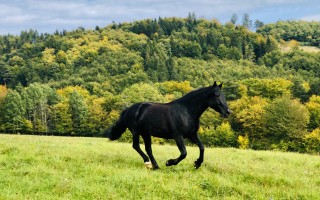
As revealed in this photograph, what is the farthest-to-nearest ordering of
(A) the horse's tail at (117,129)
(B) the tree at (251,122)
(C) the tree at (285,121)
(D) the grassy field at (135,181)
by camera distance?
(B) the tree at (251,122)
(C) the tree at (285,121)
(A) the horse's tail at (117,129)
(D) the grassy field at (135,181)

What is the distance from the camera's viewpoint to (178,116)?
10969mm

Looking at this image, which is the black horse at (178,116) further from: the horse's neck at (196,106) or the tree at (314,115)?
the tree at (314,115)

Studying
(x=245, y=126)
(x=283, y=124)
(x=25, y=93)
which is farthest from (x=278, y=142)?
(x=25, y=93)

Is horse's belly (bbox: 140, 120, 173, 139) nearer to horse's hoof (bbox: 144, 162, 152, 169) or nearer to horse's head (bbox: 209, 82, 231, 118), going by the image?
horse's hoof (bbox: 144, 162, 152, 169)

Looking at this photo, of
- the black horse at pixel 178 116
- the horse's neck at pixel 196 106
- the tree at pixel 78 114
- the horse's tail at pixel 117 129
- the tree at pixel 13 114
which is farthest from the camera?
the tree at pixel 78 114

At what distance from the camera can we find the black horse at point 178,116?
35.7 ft

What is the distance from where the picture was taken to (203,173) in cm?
1040

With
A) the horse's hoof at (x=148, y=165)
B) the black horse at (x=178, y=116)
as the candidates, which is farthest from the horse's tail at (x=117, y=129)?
the horse's hoof at (x=148, y=165)

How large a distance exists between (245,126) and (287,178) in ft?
278

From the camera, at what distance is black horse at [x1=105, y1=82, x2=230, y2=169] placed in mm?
10891

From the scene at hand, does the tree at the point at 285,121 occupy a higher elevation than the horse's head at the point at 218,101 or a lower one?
lower

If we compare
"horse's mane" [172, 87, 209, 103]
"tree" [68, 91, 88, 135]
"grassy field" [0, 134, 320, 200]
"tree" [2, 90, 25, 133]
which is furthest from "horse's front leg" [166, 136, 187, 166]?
"tree" [2, 90, 25, 133]

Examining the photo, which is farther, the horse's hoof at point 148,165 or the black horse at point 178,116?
the horse's hoof at point 148,165

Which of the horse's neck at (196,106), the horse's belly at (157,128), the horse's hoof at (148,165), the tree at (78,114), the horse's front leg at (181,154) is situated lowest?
the tree at (78,114)
